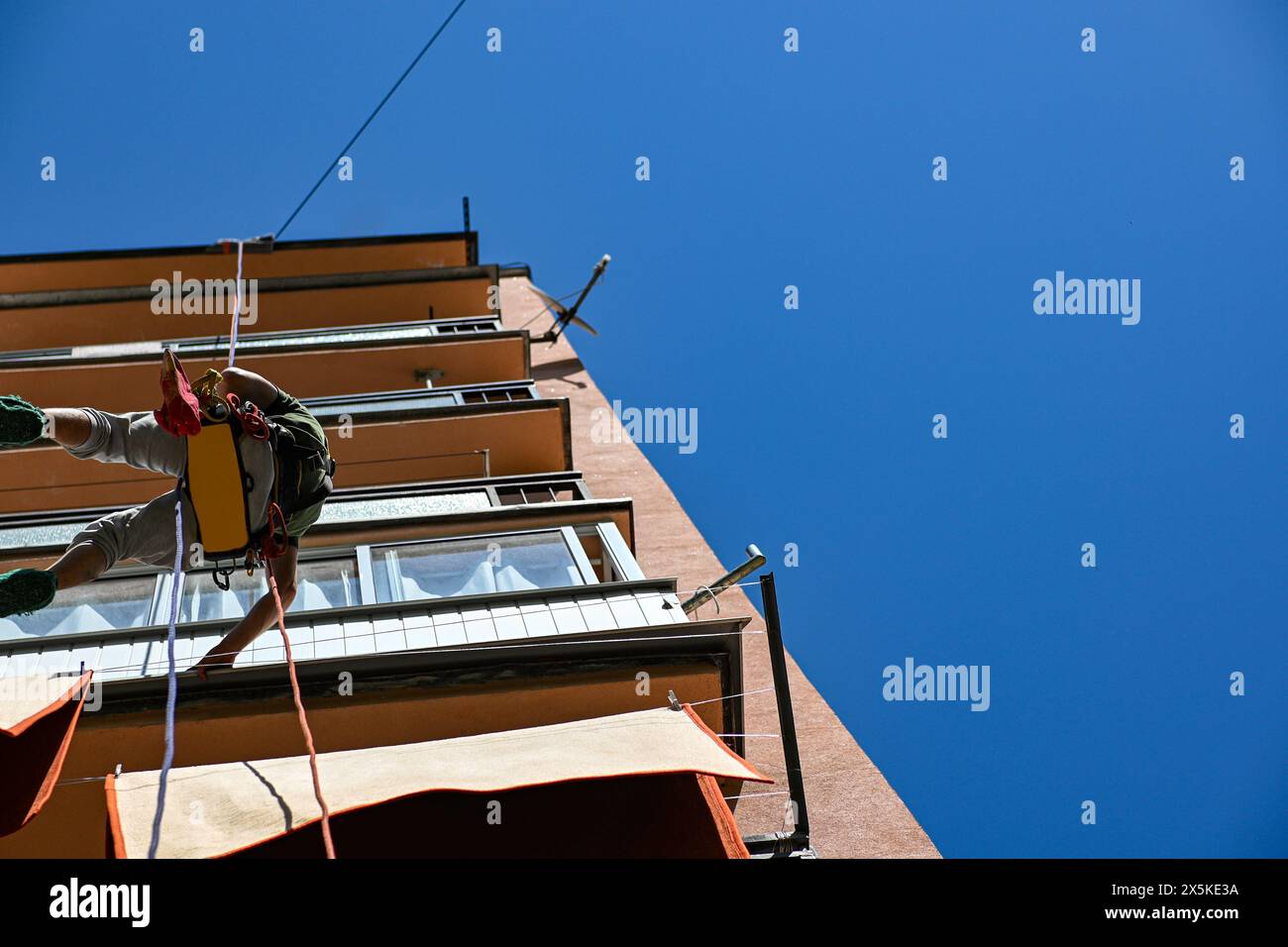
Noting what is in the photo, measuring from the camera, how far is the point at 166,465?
7160mm

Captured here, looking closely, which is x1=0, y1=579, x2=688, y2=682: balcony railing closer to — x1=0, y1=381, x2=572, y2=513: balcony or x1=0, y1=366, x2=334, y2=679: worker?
x1=0, y1=366, x2=334, y2=679: worker

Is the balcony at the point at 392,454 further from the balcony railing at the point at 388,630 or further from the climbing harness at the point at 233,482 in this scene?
the climbing harness at the point at 233,482

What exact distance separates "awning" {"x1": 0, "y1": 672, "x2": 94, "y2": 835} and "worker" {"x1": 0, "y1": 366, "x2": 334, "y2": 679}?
2.42ft

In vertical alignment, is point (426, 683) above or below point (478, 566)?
below

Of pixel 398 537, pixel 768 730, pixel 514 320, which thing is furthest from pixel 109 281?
pixel 768 730

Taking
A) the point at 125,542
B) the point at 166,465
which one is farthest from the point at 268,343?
the point at 166,465

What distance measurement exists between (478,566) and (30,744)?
15.1ft

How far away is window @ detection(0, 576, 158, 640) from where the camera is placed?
10320mm

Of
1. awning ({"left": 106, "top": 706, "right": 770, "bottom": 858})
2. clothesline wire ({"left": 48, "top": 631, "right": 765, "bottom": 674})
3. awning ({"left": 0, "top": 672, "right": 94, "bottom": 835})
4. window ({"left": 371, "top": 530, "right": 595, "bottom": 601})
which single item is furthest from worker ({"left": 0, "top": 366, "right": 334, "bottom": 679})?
window ({"left": 371, "top": 530, "right": 595, "bottom": 601})

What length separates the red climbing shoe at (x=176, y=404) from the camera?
6648 mm

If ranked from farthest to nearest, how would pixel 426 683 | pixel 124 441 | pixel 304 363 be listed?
pixel 304 363
pixel 426 683
pixel 124 441

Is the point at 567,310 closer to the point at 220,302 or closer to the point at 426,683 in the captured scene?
the point at 220,302

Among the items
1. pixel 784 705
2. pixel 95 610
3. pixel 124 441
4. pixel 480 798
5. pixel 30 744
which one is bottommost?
pixel 480 798
